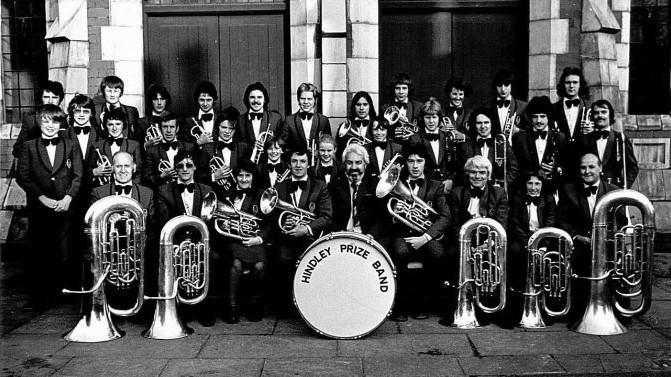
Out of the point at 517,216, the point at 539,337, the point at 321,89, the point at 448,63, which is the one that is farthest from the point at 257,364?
the point at 448,63

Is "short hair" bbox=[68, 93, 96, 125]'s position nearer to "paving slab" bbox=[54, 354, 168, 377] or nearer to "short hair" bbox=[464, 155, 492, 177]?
"paving slab" bbox=[54, 354, 168, 377]

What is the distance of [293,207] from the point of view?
22.0 feet

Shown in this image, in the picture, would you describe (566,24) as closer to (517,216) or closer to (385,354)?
(517,216)

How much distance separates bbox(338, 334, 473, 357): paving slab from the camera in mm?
5680

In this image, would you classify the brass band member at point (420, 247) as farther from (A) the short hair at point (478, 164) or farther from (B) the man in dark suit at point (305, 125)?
(B) the man in dark suit at point (305, 125)

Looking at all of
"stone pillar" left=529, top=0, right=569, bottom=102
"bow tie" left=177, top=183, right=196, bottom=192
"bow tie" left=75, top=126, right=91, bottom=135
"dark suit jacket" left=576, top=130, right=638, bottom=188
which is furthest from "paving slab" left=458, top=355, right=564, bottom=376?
"stone pillar" left=529, top=0, right=569, bottom=102

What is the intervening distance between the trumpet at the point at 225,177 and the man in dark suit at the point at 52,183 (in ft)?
4.07

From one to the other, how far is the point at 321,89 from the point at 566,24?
128 inches

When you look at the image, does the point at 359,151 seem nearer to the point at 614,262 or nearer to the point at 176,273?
the point at 176,273

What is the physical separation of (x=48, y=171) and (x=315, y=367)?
3.38 m

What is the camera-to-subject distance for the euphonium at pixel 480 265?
20.2 ft

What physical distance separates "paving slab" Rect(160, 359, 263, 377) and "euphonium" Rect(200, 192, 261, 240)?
1417 mm

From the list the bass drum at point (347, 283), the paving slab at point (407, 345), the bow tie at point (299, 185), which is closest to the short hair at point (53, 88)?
the bow tie at point (299, 185)

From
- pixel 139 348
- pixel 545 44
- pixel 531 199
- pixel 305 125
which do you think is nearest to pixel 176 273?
pixel 139 348
